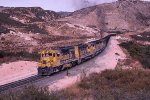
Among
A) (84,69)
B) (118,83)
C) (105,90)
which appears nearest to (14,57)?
(84,69)

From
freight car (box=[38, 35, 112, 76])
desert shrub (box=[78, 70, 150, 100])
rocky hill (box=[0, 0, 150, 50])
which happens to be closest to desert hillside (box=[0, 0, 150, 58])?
rocky hill (box=[0, 0, 150, 50])

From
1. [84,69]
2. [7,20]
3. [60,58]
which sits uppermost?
[7,20]

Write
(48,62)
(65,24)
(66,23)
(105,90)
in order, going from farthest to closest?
(66,23), (65,24), (48,62), (105,90)

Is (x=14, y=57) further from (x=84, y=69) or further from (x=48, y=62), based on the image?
(x=48, y=62)

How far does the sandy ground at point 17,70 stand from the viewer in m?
39.0

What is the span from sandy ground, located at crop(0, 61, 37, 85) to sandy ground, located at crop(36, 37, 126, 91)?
434 centimetres

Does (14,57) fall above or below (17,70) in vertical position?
above

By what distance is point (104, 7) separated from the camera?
149 meters

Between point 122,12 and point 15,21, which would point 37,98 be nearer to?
point 15,21

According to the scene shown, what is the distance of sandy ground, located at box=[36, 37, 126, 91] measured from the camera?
3086cm

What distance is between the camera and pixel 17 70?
42.8m

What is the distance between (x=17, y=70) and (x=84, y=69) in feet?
24.1

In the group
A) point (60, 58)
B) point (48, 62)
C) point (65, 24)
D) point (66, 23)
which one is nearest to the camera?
point (48, 62)

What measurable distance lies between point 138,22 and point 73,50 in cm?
10716
